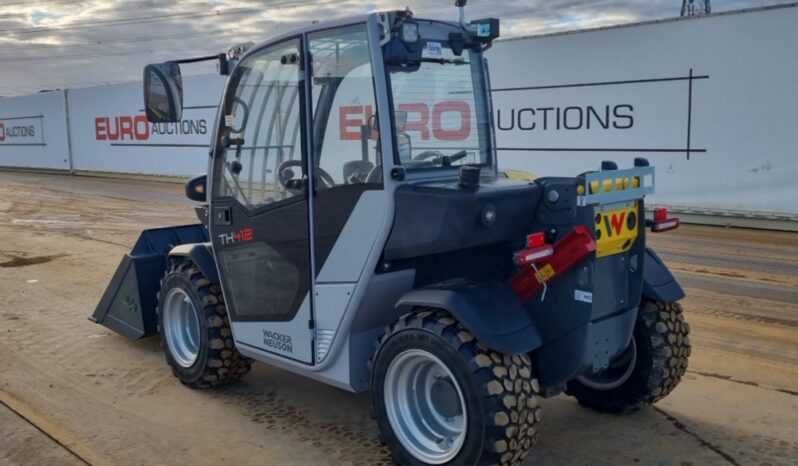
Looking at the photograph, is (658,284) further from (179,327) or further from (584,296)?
(179,327)

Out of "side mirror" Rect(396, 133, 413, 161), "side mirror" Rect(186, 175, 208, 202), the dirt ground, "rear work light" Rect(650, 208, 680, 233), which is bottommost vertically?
the dirt ground

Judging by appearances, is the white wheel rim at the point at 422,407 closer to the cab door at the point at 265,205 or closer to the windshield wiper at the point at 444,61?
the cab door at the point at 265,205

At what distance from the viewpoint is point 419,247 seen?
3553 mm

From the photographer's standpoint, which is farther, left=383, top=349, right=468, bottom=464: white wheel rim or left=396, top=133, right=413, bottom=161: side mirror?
left=396, top=133, right=413, bottom=161: side mirror

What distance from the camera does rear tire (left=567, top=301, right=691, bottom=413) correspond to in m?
4.20

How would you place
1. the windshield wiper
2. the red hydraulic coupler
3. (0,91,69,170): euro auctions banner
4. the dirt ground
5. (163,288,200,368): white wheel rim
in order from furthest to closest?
1. (0,91,69,170): euro auctions banner
2. (163,288,200,368): white wheel rim
3. the dirt ground
4. the windshield wiper
5. the red hydraulic coupler

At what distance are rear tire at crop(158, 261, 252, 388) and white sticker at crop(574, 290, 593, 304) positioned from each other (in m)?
2.28

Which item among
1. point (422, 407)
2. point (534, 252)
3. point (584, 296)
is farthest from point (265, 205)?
point (584, 296)

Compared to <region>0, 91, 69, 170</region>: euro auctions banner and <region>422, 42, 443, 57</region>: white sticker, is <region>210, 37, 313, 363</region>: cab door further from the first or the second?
<region>0, 91, 69, 170</region>: euro auctions banner

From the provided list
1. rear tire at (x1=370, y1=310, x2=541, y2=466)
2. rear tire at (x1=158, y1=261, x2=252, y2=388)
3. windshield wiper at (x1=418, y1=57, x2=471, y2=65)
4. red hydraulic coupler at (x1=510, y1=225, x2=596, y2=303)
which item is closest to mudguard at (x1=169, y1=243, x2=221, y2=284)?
rear tire at (x1=158, y1=261, x2=252, y2=388)

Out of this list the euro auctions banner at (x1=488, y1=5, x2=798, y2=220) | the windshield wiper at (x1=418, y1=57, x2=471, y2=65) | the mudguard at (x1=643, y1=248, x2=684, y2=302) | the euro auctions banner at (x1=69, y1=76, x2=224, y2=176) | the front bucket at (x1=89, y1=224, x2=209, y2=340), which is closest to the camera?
the windshield wiper at (x1=418, y1=57, x2=471, y2=65)

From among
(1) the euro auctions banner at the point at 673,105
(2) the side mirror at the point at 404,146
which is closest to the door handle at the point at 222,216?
(2) the side mirror at the point at 404,146

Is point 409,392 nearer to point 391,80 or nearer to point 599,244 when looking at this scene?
point 599,244

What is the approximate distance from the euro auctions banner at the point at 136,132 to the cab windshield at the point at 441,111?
1534cm
